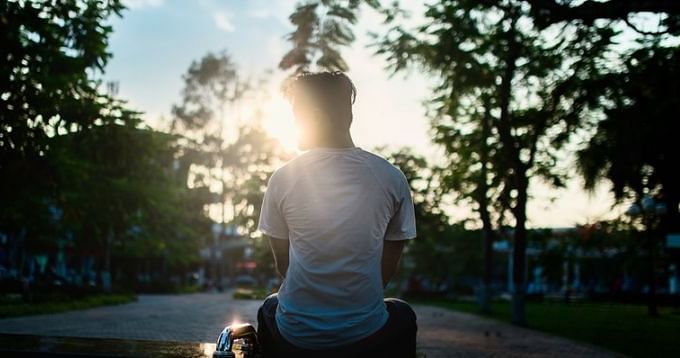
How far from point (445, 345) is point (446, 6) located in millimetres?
6227

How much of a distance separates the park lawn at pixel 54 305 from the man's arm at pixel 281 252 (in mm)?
18270

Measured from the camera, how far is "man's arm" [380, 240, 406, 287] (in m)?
2.53

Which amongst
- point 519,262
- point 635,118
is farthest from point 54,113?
point 519,262

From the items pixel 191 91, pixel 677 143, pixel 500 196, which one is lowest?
pixel 500 196

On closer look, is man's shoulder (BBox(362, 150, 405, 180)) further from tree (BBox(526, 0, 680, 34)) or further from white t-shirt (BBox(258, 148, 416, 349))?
tree (BBox(526, 0, 680, 34))

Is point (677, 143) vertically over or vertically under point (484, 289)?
over

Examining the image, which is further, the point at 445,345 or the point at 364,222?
the point at 445,345

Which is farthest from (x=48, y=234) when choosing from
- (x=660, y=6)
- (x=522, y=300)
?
(x=660, y=6)

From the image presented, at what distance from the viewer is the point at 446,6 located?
11.9m

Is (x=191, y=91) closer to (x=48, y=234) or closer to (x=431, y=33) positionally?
(x=48, y=234)

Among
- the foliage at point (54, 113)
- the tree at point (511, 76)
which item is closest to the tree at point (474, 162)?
the tree at point (511, 76)

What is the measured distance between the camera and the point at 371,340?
7.88 feet

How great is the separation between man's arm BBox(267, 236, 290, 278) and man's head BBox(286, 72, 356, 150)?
351 millimetres

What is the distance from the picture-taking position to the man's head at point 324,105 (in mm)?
2521
